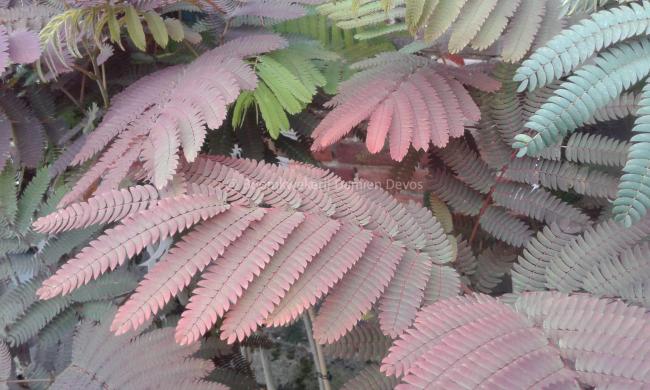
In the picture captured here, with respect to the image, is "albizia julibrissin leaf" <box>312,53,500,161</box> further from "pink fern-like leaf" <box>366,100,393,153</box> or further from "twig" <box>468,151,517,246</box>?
"twig" <box>468,151,517,246</box>

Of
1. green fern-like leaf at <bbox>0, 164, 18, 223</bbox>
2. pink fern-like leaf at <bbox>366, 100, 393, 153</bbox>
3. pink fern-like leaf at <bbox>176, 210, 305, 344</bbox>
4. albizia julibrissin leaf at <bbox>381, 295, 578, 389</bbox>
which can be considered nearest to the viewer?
albizia julibrissin leaf at <bbox>381, 295, 578, 389</bbox>

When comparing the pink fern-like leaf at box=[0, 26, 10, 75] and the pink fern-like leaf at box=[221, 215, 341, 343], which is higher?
the pink fern-like leaf at box=[0, 26, 10, 75]

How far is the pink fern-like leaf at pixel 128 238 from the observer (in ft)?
2.13

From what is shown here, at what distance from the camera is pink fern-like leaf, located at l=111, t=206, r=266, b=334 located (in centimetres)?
64

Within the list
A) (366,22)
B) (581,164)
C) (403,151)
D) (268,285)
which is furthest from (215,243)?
(581,164)

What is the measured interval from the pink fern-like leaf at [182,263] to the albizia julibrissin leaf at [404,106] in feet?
0.84

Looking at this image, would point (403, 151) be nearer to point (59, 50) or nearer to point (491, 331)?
point (491, 331)

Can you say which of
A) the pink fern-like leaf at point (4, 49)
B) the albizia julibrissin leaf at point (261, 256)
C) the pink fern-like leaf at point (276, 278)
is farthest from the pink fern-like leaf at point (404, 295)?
the pink fern-like leaf at point (4, 49)

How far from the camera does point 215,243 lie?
27.3 inches

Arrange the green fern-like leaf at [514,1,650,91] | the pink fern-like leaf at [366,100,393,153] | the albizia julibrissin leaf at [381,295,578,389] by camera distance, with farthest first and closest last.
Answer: the pink fern-like leaf at [366,100,393,153] → the green fern-like leaf at [514,1,650,91] → the albizia julibrissin leaf at [381,295,578,389]

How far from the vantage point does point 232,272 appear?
2.21 feet

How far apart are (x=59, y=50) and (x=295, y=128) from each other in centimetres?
48

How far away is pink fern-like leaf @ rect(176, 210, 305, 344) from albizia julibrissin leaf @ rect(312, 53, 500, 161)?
0.23 meters

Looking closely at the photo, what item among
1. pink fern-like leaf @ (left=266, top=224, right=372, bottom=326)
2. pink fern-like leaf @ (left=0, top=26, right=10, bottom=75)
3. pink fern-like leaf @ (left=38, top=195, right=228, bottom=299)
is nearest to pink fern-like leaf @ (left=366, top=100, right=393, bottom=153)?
pink fern-like leaf @ (left=266, top=224, right=372, bottom=326)
